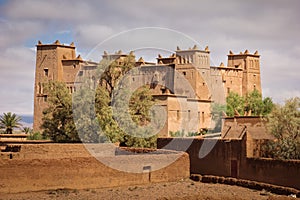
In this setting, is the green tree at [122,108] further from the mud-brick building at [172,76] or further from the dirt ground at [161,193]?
the mud-brick building at [172,76]

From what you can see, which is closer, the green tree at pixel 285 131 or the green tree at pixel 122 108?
the green tree at pixel 285 131

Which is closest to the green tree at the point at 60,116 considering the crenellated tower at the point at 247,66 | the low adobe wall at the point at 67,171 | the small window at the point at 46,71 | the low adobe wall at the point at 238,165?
the low adobe wall at the point at 67,171

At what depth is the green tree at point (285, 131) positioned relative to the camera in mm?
26031

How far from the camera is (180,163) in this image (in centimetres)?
2806

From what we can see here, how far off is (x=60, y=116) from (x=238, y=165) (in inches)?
585

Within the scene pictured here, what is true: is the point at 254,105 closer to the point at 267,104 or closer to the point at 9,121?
the point at 267,104

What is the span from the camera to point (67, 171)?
77.8ft

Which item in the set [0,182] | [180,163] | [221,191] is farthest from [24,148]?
[221,191]

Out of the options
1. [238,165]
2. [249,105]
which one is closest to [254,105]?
[249,105]

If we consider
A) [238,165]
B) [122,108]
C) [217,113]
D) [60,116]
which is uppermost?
[217,113]

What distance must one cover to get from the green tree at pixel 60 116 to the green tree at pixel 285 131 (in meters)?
14.3

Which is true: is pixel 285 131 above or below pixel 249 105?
below

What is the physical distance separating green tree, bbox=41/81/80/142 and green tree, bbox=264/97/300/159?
562 inches

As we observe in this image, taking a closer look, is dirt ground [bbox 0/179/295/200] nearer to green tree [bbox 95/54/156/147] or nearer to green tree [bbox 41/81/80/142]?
green tree [bbox 95/54/156/147]
